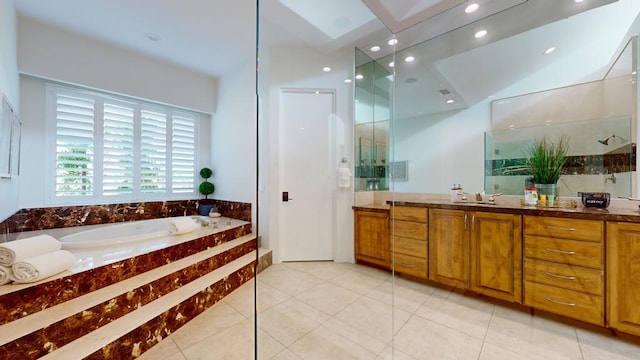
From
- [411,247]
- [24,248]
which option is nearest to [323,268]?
[411,247]

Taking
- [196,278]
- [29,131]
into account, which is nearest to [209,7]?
[29,131]

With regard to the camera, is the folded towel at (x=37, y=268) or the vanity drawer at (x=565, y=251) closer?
the folded towel at (x=37, y=268)

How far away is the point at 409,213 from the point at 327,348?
151 centimetres

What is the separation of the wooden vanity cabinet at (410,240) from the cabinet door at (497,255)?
0.43 metres

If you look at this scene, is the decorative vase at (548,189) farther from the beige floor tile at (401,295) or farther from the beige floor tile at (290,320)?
the beige floor tile at (290,320)

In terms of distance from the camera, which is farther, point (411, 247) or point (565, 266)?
point (411, 247)

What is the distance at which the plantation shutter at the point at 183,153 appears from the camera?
12.4 ft

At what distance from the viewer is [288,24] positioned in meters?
2.39

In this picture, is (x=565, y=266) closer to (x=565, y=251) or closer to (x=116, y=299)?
(x=565, y=251)

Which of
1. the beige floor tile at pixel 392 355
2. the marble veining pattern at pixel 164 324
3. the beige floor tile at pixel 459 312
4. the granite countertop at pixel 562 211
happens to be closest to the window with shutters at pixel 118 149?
the marble veining pattern at pixel 164 324

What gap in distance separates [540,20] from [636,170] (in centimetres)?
152

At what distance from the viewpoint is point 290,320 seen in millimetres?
1827

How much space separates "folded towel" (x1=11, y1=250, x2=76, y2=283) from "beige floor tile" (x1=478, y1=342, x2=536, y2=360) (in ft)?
9.33

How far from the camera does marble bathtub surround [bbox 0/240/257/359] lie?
119 cm
